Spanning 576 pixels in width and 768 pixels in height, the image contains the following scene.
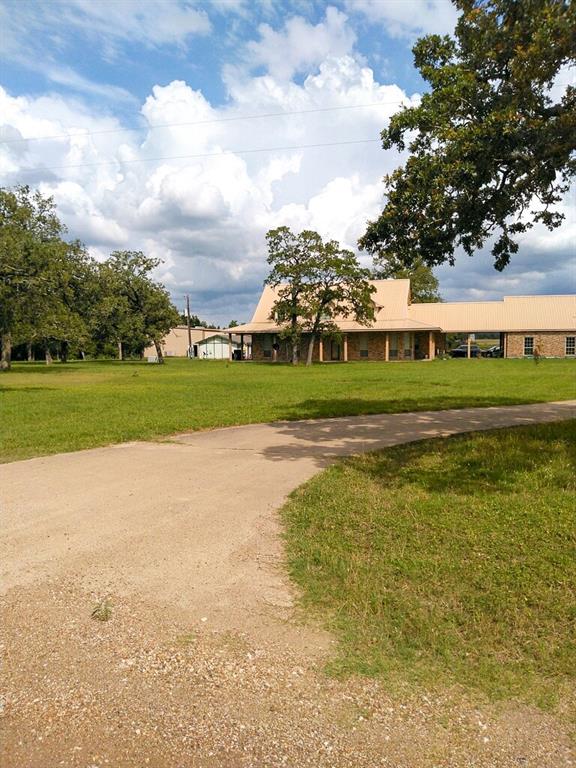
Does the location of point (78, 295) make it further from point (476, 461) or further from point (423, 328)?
point (476, 461)

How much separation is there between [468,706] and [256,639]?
1.22m

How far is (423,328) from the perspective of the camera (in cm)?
4584

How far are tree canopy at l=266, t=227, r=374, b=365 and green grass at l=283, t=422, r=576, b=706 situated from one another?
116 ft

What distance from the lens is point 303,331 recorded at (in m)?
45.6

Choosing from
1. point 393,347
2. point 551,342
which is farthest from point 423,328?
point 551,342

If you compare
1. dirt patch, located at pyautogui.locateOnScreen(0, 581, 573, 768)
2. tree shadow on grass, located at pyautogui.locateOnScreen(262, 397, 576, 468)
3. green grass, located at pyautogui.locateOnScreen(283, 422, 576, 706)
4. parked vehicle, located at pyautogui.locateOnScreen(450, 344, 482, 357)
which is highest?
parked vehicle, located at pyautogui.locateOnScreen(450, 344, 482, 357)

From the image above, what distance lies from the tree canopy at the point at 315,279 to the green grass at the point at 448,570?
35349 millimetres

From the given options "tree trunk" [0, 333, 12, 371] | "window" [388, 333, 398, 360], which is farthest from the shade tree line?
"window" [388, 333, 398, 360]

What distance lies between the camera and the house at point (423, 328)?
4826 cm

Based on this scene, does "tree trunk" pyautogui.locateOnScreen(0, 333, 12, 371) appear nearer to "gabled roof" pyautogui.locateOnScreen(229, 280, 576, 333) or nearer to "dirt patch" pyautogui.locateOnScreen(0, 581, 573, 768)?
"gabled roof" pyautogui.locateOnScreen(229, 280, 576, 333)

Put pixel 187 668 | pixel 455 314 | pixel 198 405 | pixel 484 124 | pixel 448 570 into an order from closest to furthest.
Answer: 1. pixel 187 668
2. pixel 448 570
3. pixel 484 124
4. pixel 198 405
5. pixel 455 314

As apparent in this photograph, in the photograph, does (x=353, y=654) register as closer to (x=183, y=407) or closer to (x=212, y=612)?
(x=212, y=612)

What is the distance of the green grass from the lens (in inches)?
122

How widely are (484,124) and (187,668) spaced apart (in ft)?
22.5
